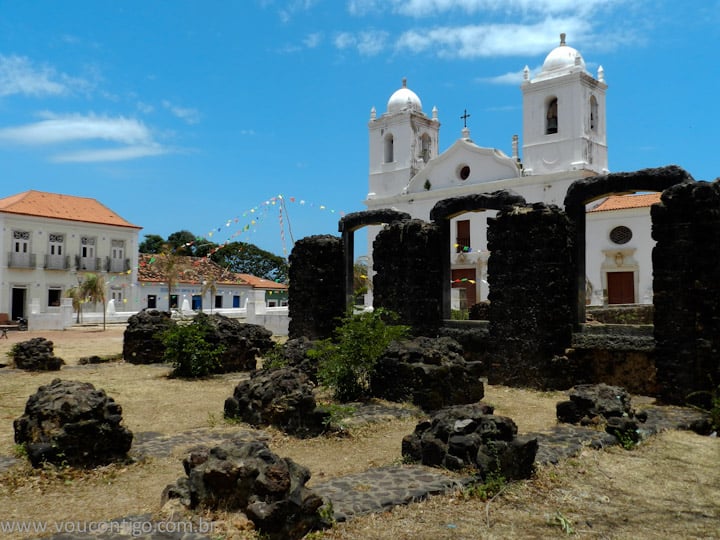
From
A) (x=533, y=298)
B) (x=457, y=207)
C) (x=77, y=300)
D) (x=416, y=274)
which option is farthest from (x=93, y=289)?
(x=533, y=298)

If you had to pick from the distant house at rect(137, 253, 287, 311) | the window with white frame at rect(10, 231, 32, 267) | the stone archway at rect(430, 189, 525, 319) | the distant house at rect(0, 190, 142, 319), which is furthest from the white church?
the window with white frame at rect(10, 231, 32, 267)

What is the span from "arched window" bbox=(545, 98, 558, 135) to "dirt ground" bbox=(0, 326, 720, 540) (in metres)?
24.4

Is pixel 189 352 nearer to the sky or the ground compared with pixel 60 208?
nearer to the ground

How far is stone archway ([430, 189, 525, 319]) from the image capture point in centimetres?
1201

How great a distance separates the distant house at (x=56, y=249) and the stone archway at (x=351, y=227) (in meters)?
21.1

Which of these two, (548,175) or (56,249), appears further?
(56,249)

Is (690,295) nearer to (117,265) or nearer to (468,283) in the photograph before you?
(468,283)

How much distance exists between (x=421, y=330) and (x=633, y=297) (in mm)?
17329

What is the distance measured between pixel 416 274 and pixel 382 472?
8.07 metres

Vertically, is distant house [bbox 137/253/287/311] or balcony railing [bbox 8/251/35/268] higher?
balcony railing [bbox 8/251/35/268]

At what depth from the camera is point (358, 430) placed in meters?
7.21

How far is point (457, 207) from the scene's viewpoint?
12969 mm

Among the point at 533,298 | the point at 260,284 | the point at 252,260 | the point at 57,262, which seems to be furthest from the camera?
the point at 252,260

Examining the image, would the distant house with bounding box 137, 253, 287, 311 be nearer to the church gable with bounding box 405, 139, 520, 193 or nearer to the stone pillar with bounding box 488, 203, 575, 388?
the church gable with bounding box 405, 139, 520, 193
